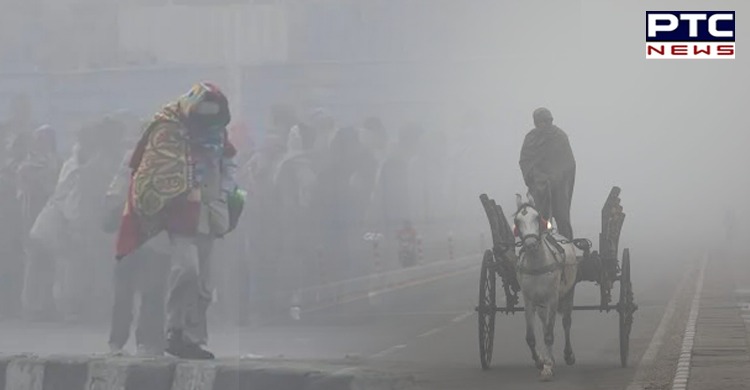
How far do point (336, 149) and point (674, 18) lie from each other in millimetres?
11290

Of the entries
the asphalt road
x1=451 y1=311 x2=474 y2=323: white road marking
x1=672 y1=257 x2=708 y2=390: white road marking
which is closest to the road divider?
the asphalt road

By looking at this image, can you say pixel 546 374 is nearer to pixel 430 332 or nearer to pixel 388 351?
pixel 388 351

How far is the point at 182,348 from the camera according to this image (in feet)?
39.7

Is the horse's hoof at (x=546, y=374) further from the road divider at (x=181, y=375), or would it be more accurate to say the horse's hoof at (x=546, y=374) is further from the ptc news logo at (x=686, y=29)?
the ptc news logo at (x=686, y=29)

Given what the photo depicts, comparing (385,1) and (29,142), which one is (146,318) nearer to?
(29,142)

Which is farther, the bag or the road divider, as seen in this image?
the bag

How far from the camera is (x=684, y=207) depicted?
9619 centimetres

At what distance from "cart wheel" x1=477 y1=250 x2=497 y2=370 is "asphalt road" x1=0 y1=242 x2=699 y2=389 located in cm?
14

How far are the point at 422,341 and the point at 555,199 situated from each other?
3182 millimetres

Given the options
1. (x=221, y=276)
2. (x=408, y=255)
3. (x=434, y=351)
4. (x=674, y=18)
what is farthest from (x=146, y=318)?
(x=674, y=18)

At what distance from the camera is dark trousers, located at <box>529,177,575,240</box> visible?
15125 millimetres

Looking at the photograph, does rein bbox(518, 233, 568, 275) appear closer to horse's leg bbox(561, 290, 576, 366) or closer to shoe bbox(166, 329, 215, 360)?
horse's leg bbox(561, 290, 576, 366)

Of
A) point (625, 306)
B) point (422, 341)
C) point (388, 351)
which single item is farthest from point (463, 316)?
point (625, 306)

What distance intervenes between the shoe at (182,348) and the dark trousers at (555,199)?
11.9 ft
